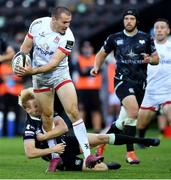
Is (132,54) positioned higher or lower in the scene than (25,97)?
higher

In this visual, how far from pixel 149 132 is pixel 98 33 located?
3944 mm

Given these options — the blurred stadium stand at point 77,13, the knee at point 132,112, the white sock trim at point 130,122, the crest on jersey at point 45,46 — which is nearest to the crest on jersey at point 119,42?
the knee at point 132,112

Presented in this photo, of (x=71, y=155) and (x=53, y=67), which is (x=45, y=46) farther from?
(x=71, y=155)

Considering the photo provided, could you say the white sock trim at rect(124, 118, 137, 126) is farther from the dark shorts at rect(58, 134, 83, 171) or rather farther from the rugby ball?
the rugby ball

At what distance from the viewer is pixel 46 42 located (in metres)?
11.6

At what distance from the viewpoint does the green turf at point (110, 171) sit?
10500 mm

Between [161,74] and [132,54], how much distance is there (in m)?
2.00

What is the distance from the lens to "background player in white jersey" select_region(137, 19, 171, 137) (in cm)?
1450

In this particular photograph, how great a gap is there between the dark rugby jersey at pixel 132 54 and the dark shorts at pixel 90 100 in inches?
287

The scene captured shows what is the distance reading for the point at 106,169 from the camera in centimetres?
1130

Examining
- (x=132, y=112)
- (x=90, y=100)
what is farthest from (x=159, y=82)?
(x=90, y=100)

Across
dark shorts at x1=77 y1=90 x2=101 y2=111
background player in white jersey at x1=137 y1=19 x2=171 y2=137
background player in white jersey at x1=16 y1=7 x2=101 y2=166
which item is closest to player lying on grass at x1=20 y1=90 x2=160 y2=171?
background player in white jersey at x1=16 y1=7 x2=101 y2=166

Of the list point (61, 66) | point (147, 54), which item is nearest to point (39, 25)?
point (61, 66)

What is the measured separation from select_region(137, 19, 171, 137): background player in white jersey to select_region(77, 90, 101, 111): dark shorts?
5.40 m
